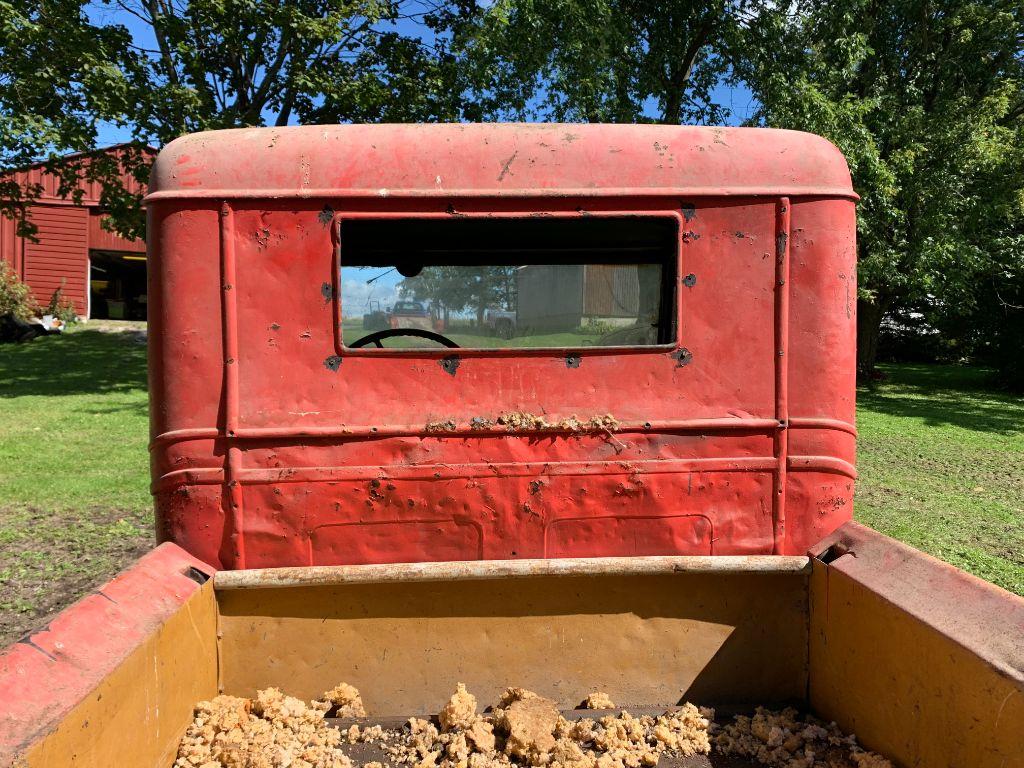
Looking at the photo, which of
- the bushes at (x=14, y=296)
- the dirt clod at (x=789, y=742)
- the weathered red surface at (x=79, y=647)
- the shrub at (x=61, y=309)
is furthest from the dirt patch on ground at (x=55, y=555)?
the shrub at (x=61, y=309)

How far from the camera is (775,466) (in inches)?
114

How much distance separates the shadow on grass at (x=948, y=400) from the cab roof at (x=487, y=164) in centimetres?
949

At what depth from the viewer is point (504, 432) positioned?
2824 millimetres

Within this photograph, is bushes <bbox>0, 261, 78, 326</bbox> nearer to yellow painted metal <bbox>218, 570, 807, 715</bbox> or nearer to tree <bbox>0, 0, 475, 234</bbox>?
tree <bbox>0, 0, 475, 234</bbox>

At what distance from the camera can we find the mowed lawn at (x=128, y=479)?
15.5 feet

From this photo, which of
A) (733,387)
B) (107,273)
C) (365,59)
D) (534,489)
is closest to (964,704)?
(733,387)

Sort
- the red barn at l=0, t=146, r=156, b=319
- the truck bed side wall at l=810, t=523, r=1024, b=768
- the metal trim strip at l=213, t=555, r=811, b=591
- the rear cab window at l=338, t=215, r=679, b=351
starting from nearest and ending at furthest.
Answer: the truck bed side wall at l=810, t=523, r=1024, b=768
the metal trim strip at l=213, t=555, r=811, b=591
the rear cab window at l=338, t=215, r=679, b=351
the red barn at l=0, t=146, r=156, b=319

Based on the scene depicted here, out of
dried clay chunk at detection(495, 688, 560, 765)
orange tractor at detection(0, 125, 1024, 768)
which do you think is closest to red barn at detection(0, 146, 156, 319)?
orange tractor at detection(0, 125, 1024, 768)

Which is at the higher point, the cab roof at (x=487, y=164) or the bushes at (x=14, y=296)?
the bushes at (x=14, y=296)

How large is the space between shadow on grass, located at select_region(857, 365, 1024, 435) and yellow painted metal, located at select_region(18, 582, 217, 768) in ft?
35.9

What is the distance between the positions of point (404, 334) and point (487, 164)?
752mm

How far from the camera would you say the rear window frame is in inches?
110

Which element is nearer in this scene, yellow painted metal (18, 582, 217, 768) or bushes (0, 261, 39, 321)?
yellow painted metal (18, 582, 217, 768)

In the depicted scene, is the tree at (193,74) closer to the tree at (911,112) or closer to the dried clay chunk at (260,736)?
the tree at (911,112)
